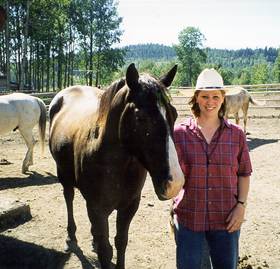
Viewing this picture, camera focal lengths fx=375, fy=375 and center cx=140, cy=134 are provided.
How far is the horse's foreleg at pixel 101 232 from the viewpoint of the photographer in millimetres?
3012

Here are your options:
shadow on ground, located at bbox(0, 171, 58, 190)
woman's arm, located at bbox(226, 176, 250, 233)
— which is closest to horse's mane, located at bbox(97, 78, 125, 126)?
woman's arm, located at bbox(226, 176, 250, 233)

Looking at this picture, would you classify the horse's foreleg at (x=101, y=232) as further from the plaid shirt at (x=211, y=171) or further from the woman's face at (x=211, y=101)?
the woman's face at (x=211, y=101)

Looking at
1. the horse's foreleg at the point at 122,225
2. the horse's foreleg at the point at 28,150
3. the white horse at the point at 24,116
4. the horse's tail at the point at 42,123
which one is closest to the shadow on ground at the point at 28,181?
the horse's foreleg at the point at 28,150

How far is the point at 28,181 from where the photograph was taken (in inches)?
267

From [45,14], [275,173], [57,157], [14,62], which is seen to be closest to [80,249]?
[57,157]

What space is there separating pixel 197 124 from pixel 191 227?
62 cm

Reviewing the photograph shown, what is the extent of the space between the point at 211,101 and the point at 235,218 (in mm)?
701

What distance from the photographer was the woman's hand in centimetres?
219

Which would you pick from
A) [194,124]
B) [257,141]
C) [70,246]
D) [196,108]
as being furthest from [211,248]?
[257,141]

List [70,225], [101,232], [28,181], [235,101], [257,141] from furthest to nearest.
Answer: [235,101]
[257,141]
[28,181]
[70,225]
[101,232]

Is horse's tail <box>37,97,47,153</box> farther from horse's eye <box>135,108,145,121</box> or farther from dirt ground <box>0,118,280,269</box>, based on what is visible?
horse's eye <box>135,108,145,121</box>

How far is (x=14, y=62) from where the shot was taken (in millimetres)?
37625

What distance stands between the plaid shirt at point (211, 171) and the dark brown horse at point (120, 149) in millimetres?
181

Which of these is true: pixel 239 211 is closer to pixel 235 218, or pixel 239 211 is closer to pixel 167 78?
pixel 235 218
